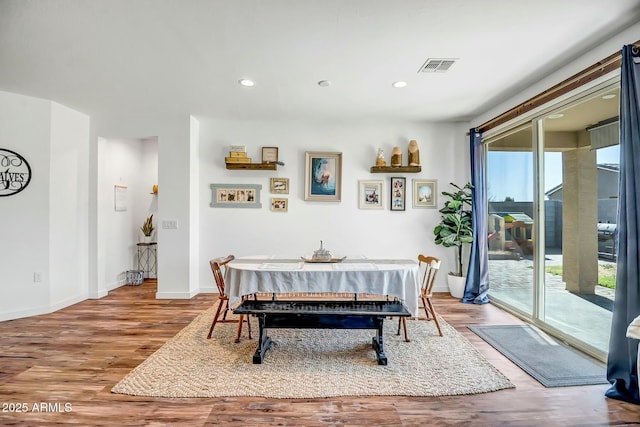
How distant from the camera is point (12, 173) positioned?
11.6 feet

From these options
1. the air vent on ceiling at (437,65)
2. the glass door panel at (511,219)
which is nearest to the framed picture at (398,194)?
the glass door panel at (511,219)

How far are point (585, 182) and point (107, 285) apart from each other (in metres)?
6.28

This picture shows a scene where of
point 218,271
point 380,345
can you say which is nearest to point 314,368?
point 380,345

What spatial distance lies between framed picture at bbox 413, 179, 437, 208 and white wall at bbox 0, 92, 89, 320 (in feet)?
15.8

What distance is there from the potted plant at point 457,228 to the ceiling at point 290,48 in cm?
128

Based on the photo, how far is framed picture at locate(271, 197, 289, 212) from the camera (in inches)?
183

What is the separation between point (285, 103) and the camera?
3.85m

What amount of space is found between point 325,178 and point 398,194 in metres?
1.14

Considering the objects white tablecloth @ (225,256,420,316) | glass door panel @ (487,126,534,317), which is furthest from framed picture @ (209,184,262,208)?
glass door panel @ (487,126,534,317)

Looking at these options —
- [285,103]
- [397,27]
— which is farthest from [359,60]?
[285,103]

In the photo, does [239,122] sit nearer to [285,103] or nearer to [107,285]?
[285,103]

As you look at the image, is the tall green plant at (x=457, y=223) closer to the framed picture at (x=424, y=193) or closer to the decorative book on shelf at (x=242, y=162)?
the framed picture at (x=424, y=193)

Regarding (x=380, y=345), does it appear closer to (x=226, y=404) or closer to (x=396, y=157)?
(x=226, y=404)

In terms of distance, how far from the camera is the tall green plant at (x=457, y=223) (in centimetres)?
423
